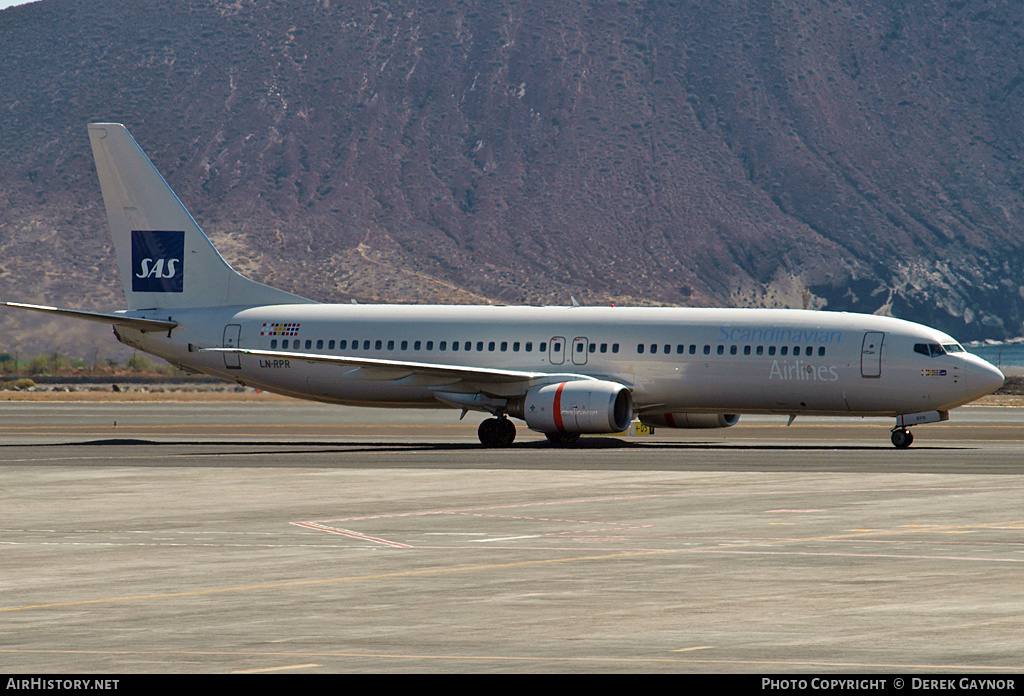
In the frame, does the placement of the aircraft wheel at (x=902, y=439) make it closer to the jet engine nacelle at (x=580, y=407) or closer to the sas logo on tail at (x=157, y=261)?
the jet engine nacelle at (x=580, y=407)

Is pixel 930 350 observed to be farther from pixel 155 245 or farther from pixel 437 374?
pixel 155 245

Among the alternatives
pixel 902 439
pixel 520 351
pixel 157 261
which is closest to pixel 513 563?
pixel 902 439

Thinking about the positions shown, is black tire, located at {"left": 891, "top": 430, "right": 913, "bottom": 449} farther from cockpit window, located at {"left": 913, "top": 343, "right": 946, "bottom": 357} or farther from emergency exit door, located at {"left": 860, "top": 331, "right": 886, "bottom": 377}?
cockpit window, located at {"left": 913, "top": 343, "right": 946, "bottom": 357}

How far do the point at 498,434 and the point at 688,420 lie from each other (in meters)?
6.59

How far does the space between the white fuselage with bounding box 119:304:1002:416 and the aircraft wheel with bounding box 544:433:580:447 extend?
87.7 inches

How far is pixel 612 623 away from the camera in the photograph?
46.1ft

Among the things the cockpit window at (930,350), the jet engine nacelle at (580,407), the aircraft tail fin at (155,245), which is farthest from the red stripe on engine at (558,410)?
the aircraft tail fin at (155,245)

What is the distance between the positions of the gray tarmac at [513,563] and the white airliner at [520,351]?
13.7 feet

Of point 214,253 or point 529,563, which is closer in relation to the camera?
point 529,563

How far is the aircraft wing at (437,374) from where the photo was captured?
4472 cm

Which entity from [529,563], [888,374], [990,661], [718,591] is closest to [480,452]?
[888,374]
